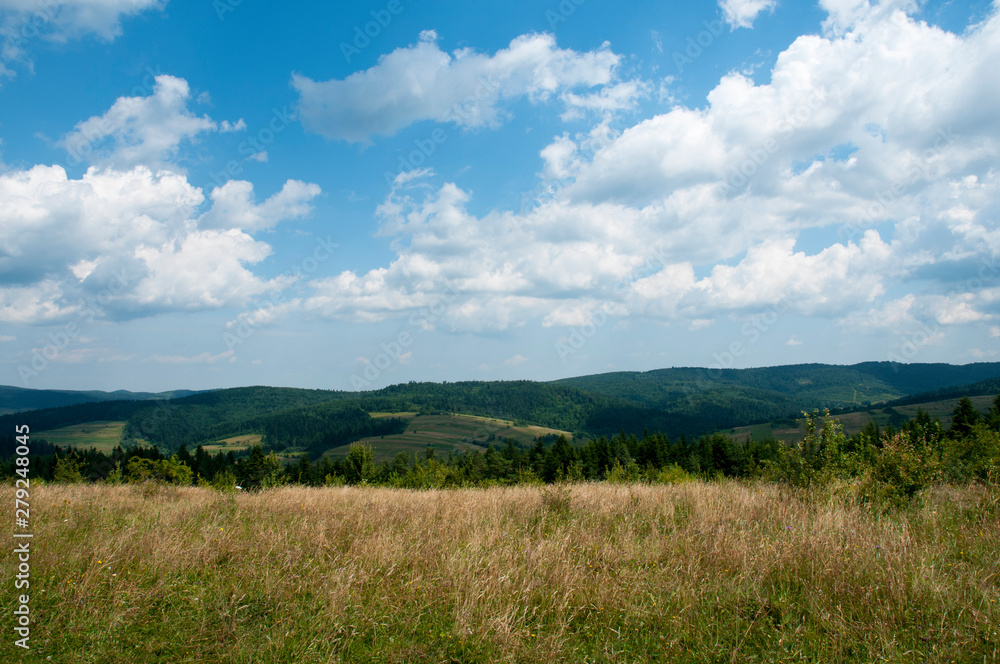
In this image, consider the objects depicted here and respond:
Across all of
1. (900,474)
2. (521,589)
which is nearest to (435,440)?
(900,474)

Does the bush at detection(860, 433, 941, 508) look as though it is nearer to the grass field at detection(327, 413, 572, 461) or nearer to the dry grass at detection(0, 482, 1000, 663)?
the dry grass at detection(0, 482, 1000, 663)

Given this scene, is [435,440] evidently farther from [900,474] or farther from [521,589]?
[521,589]

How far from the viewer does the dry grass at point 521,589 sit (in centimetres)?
412

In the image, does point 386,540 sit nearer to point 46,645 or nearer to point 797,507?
point 46,645

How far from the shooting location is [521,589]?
499 cm

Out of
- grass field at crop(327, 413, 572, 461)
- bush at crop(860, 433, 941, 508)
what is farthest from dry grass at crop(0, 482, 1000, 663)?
A: grass field at crop(327, 413, 572, 461)

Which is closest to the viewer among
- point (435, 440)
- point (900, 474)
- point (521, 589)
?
point (521, 589)

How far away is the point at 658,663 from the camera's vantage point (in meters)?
3.94

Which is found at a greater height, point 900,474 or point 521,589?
point 900,474

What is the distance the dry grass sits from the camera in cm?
412

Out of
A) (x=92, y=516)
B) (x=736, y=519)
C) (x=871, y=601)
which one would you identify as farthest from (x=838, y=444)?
(x=92, y=516)

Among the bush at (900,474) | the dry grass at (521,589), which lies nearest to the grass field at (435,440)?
the dry grass at (521,589)

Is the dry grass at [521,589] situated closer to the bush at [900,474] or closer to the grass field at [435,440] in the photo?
the bush at [900,474]

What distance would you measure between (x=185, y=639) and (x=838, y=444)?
1169cm
